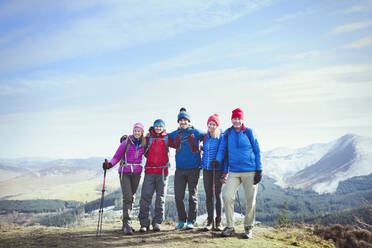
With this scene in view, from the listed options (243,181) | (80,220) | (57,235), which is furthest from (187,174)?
(80,220)

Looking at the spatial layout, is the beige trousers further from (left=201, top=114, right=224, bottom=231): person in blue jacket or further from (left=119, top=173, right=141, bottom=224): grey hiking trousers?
(left=119, top=173, right=141, bottom=224): grey hiking trousers

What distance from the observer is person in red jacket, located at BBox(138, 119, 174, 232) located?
8.74 m

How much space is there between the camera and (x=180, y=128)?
909 centimetres

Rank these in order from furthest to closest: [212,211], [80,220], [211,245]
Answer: [80,220] → [212,211] → [211,245]

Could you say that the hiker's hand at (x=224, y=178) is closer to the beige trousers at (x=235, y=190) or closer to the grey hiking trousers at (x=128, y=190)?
the beige trousers at (x=235, y=190)

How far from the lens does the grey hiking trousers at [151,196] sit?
8.73 metres

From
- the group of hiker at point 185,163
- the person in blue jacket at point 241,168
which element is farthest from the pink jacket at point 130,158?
the person in blue jacket at point 241,168

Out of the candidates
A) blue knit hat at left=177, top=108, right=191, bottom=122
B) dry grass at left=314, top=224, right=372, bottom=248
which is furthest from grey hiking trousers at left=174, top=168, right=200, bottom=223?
dry grass at left=314, top=224, right=372, bottom=248

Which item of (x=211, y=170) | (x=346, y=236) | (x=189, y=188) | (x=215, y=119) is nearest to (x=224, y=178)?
(x=211, y=170)

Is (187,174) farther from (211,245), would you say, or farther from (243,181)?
(211,245)

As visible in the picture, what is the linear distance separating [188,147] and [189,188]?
52.3 inches

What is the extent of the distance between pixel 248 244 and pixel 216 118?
12.3 ft

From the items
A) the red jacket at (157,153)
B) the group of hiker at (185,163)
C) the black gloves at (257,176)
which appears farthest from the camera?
the red jacket at (157,153)

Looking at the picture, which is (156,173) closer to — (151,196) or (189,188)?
(151,196)
